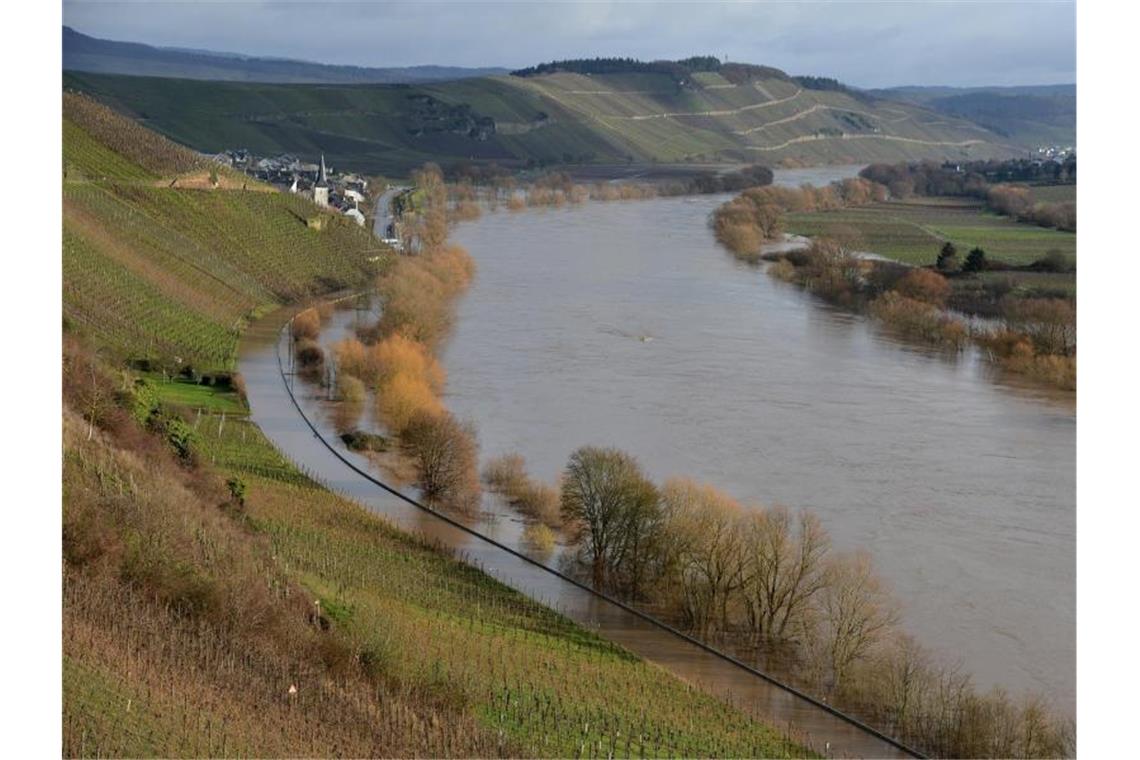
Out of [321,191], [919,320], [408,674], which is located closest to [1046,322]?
[919,320]

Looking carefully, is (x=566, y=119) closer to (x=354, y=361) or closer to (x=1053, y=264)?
(x=1053, y=264)

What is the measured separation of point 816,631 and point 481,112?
3409cm

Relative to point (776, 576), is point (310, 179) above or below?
above

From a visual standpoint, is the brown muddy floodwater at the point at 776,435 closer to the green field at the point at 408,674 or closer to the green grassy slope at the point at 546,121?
the green field at the point at 408,674

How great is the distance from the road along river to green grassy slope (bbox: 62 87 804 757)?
15 cm

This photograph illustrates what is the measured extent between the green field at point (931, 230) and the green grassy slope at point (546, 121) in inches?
404

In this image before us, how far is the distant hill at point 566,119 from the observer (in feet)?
114

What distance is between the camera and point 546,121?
134ft

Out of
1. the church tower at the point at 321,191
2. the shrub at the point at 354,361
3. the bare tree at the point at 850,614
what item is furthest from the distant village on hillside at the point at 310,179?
the bare tree at the point at 850,614

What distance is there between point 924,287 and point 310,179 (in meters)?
12.6

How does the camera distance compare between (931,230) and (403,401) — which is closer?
(403,401)

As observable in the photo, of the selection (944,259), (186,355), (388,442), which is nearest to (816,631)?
(388,442)

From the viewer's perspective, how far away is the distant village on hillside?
23781 mm

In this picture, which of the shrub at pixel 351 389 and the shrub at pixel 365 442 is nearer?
the shrub at pixel 365 442
